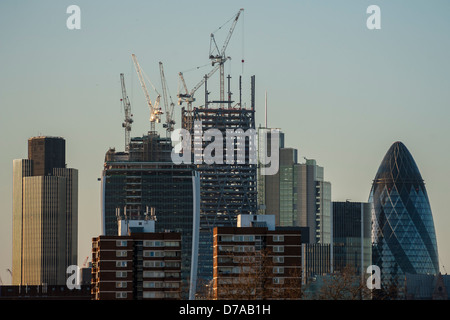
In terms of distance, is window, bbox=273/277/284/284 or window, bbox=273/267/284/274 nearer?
window, bbox=273/277/284/284

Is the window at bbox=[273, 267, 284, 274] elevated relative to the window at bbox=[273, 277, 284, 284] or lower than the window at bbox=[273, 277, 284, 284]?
elevated

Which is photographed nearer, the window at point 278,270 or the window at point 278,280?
the window at point 278,280

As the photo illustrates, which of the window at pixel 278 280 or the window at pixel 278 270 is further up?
the window at pixel 278 270

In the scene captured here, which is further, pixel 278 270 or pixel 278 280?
pixel 278 270

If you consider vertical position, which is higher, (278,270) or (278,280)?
(278,270)
